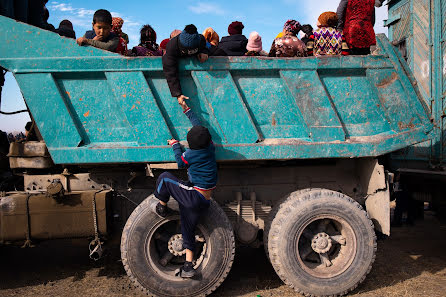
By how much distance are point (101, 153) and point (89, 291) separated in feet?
4.80

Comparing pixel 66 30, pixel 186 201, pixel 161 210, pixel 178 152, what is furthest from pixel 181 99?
pixel 66 30

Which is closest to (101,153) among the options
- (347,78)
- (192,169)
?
(192,169)

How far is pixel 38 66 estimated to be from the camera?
11.8 feet

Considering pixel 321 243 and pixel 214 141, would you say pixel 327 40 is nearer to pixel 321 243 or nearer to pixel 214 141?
pixel 214 141

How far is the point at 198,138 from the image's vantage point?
349 centimetres

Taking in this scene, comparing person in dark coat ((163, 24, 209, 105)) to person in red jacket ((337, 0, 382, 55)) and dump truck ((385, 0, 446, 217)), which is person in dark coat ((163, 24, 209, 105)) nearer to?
person in red jacket ((337, 0, 382, 55))

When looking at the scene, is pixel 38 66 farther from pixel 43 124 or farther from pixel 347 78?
pixel 347 78

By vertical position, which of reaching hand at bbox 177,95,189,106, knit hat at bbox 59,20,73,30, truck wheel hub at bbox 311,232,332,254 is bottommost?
truck wheel hub at bbox 311,232,332,254

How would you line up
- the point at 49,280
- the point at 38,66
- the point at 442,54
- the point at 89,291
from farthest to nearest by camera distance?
the point at 442,54 < the point at 49,280 < the point at 89,291 < the point at 38,66

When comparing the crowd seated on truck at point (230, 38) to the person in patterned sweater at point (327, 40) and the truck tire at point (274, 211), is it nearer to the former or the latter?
the person in patterned sweater at point (327, 40)

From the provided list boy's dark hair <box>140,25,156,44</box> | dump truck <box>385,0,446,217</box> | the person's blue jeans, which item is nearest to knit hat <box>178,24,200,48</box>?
the person's blue jeans

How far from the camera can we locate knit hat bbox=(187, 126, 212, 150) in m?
3.50

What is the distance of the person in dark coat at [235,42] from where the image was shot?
179 inches

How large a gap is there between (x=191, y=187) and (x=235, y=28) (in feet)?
7.87
